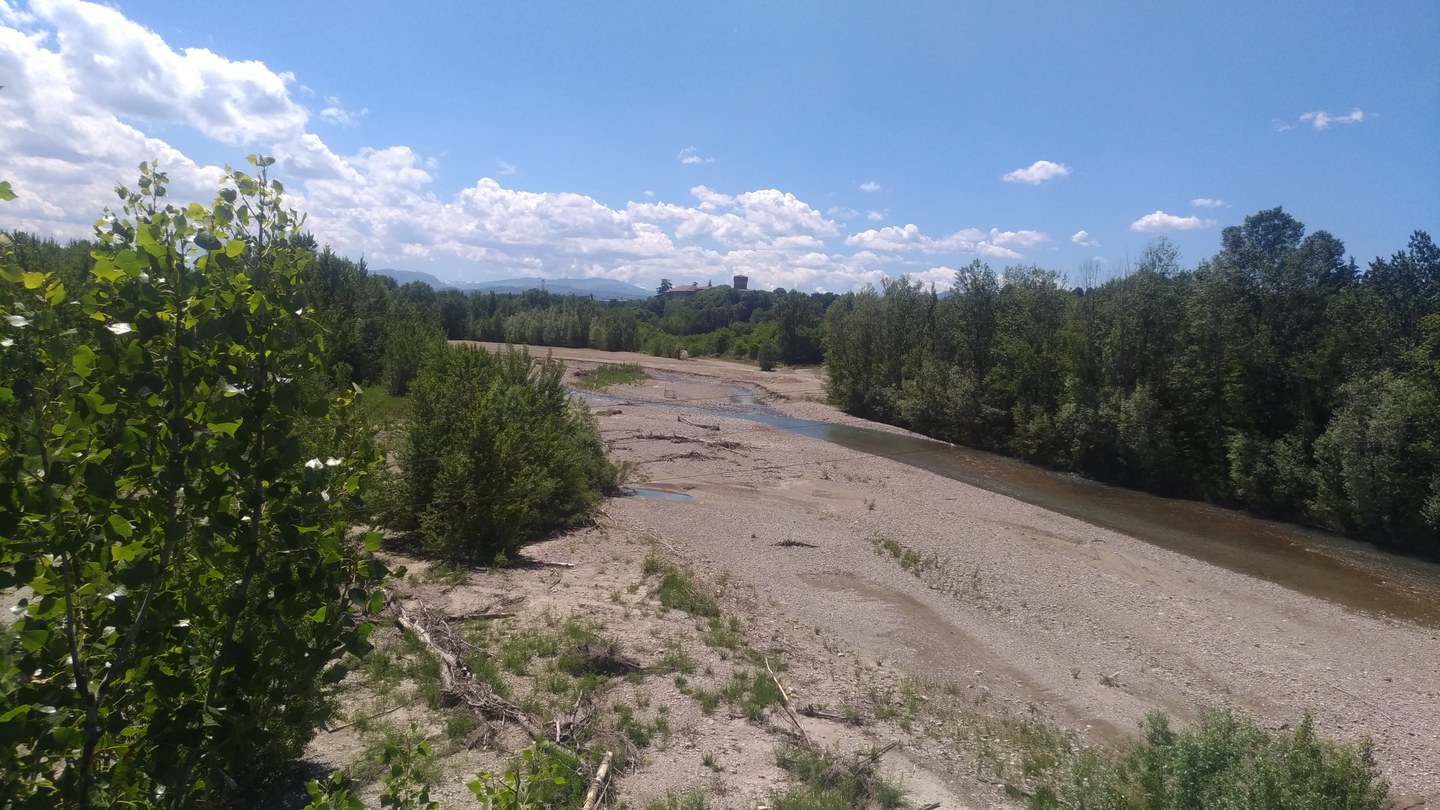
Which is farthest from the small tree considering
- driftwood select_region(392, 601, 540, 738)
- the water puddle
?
driftwood select_region(392, 601, 540, 738)

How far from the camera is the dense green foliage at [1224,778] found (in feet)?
19.4

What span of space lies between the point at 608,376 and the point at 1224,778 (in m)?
58.1

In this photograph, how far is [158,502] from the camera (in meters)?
2.40

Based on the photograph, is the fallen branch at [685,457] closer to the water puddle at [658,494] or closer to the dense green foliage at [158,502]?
the water puddle at [658,494]

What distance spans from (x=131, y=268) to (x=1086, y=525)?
25045 millimetres

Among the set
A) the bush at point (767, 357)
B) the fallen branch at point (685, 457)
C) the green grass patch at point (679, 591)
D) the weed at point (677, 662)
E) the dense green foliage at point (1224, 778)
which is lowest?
the fallen branch at point (685, 457)

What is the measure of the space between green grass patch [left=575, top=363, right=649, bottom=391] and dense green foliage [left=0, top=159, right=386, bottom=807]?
176 ft

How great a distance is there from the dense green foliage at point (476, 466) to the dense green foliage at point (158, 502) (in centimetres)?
1149

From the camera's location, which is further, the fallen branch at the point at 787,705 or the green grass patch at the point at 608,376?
the green grass patch at the point at 608,376


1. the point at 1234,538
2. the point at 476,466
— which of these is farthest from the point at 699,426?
the point at 476,466

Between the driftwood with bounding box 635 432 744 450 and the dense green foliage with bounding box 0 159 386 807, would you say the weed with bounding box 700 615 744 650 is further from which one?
the driftwood with bounding box 635 432 744 450

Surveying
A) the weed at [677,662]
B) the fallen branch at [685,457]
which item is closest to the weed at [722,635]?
the weed at [677,662]

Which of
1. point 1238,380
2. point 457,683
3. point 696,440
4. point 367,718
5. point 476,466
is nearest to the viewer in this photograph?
point 367,718

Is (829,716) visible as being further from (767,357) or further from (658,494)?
(767,357)
